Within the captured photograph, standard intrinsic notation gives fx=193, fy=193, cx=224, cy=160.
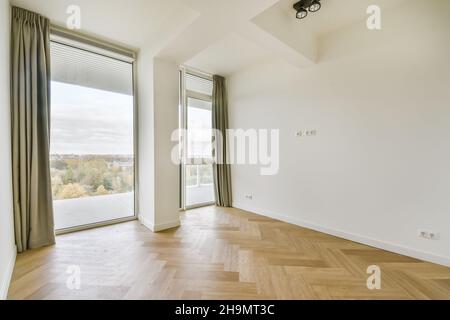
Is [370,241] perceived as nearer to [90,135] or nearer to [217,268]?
[217,268]

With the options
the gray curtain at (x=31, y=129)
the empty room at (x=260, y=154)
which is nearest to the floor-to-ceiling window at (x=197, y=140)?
the empty room at (x=260, y=154)

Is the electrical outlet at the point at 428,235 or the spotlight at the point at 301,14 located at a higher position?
the spotlight at the point at 301,14

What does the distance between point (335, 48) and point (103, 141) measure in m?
3.94

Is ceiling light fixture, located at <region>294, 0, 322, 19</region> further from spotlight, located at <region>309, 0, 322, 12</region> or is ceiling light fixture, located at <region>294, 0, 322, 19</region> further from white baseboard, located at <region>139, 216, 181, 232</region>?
white baseboard, located at <region>139, 216, 181, 232</region>

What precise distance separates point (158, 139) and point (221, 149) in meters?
1.74

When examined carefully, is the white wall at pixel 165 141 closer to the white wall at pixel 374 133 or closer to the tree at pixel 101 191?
the tree at pixel 101 191

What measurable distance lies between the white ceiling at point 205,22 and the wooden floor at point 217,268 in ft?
8.80

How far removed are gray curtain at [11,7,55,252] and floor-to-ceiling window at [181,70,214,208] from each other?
2.16 meters

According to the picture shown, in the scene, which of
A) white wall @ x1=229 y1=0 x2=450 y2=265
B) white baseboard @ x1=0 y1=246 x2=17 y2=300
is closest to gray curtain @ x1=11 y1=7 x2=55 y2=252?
white baseboard @ x1=0 y1=246 x2=17 y2=300

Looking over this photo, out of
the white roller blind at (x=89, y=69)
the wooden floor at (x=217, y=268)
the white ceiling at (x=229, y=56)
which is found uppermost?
the white ceiling at (x=229, y=56)

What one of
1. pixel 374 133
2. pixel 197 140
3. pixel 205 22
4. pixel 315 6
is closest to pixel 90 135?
pixel 197 140

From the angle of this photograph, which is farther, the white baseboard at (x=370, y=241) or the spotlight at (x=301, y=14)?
the spotlight at (x=301, y=14)

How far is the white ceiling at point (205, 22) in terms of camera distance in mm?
2084

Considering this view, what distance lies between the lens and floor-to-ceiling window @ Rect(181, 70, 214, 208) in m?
4.21
